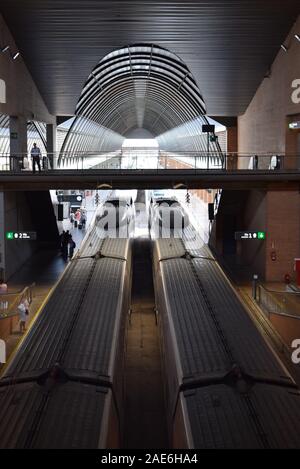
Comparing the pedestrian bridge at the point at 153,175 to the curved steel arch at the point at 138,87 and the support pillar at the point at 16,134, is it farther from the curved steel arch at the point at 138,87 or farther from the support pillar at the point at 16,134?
the curved steel arch at the point at 138,87

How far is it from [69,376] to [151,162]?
15.3 meters

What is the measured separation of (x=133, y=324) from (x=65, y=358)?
7600 mm

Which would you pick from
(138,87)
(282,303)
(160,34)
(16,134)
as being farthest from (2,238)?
(138,87)

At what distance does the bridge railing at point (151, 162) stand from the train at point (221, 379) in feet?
32.2

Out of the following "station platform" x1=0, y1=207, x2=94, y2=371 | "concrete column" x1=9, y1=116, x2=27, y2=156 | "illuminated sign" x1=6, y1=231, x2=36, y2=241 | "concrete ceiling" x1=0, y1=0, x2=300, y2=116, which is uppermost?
"concrete ceiling" x1=0, y1=0, x2=300, y2=116

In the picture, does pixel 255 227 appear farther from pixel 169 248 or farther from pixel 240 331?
pixel 240 331

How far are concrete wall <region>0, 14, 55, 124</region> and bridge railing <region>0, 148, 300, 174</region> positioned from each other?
7.30 feet

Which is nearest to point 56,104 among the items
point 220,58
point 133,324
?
point 220,58

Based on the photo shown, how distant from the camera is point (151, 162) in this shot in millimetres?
22766

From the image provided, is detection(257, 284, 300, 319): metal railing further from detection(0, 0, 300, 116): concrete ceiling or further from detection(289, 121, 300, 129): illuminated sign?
detection(0, 0, 300, 116): concrete ceiling

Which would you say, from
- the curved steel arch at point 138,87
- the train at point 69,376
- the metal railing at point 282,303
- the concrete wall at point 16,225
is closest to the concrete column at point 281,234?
the metal railing at point 282,303

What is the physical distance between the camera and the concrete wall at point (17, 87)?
22.5 meters

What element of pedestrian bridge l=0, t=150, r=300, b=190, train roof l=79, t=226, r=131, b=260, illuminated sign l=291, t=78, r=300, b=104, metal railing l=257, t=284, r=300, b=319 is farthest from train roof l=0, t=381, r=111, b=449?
illuminated sign l=291, t=78, r=300, b=104

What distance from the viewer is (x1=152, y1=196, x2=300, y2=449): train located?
6.85 m
